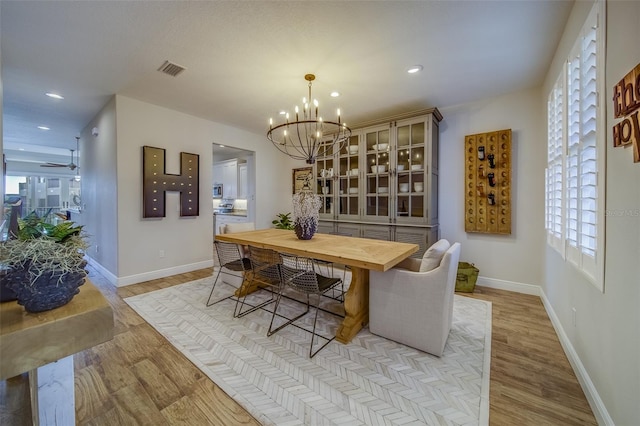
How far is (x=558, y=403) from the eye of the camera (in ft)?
5.08

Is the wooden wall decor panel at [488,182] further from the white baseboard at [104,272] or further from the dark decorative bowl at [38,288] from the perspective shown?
the white baseboard at [104,272]

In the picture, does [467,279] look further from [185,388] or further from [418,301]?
[185,388]

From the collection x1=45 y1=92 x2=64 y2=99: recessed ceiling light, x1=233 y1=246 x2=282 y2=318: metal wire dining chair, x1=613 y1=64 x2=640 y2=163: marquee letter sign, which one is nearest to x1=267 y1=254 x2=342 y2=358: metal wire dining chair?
x1=233 y1=246 x2=282 y2=318: metal wire dining chair

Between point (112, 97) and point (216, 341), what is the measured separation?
11.6 feet

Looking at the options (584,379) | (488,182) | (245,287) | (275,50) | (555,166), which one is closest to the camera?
(584,379)

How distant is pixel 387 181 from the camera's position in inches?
158

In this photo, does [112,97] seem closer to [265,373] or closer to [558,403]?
[265,373]

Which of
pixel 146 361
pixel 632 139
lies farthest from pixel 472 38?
pixel 146 361

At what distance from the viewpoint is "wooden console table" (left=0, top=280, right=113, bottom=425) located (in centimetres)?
67

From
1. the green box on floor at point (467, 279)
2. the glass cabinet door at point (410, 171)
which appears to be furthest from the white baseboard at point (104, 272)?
the green box on floor at point (467, 279)

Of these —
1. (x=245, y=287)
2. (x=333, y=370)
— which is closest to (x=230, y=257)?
(x=245, y=287)

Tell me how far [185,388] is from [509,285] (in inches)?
150

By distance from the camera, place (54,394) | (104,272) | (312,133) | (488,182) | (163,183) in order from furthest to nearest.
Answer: (312,133), (104,272), (163,183), (488,182), (54,394)

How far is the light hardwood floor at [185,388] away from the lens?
4.80 feet
